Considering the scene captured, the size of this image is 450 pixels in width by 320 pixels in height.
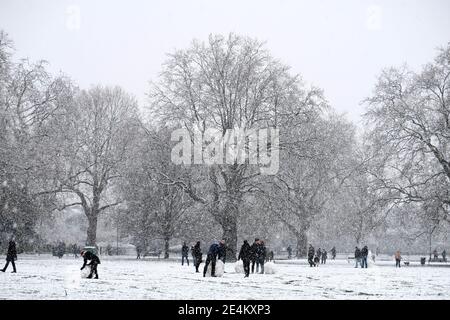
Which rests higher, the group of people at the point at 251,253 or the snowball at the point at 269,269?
the group of people at the point at 251,253

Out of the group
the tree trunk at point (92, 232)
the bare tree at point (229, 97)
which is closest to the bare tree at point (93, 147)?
the tree trunk at point (92, 232)

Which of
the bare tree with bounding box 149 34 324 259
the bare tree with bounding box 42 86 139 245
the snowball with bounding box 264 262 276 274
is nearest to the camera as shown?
the snowball with bounding box 264 262 276 274

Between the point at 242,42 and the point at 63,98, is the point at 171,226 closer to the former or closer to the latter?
the point at 63,98

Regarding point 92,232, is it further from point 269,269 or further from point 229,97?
point 269,269

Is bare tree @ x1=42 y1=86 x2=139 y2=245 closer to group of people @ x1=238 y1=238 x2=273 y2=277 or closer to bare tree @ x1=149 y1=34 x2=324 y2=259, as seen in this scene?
bare tree @ x1=149 y1=34 x2=324 y2=259

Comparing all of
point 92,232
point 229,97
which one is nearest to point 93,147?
point 92,232

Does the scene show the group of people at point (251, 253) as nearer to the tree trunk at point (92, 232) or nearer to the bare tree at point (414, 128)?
the bare tree at point (414, 128)

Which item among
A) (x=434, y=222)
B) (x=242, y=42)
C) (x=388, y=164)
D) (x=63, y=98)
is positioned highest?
(x=242, y=42)

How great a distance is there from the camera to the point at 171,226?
1967 inches

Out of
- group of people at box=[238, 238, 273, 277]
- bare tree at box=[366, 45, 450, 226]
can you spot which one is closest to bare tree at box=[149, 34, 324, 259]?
bare tree at box=[366, 45, 450, 226]

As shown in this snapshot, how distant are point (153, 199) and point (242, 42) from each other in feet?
48.8
